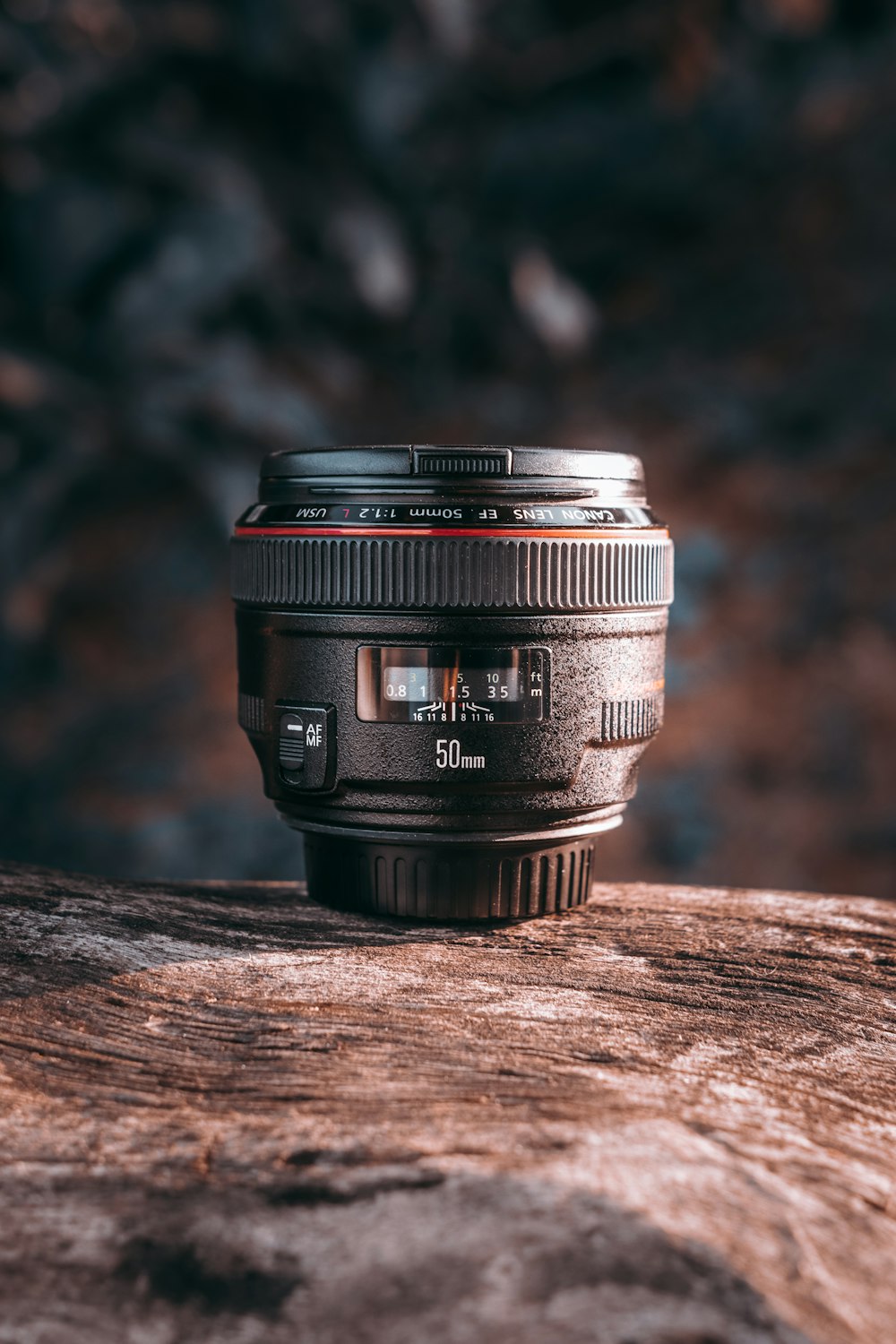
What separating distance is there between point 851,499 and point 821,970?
3.93m

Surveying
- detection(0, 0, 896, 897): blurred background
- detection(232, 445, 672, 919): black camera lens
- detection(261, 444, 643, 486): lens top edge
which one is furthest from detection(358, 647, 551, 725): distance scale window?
detection(0, 0, 896, 897): blurred background

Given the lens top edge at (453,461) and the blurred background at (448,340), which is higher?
the blurred background at (448,340)

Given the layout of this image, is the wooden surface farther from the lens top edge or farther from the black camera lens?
the lens top edge

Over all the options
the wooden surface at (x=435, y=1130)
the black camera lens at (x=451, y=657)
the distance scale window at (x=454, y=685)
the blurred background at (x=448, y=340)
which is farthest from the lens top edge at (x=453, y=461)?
the blurred background at (x=448, y=340)

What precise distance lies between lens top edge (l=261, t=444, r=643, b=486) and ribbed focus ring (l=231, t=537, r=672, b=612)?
6cm

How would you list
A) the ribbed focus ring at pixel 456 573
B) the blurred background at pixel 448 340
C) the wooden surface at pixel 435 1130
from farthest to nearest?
the blurred background at pixel 448 340
the ribbed focus ring at pixel 456 573
the wooden surface at pixel 435 1130

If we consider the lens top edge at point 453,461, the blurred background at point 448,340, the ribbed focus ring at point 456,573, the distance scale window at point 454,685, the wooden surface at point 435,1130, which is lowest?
the wooden surface at point 435,1130

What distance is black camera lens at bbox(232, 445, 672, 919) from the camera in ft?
3.59

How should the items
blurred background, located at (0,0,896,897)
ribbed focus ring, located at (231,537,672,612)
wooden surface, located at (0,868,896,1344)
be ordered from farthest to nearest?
1. blurred background, located at (0,0,896,897)
2. ribbed focus ring, located at (231,537,672,612)
3. wooden surface, located at (0,868,896,1344)

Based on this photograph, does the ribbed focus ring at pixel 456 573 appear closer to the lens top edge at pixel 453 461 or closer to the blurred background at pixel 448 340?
the lens top edge at pixel 453 461

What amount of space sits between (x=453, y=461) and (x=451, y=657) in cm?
16

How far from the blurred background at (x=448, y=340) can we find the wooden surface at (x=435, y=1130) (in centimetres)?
286

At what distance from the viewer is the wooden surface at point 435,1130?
26.9 inches

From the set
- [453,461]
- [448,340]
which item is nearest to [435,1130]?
[453,461]
